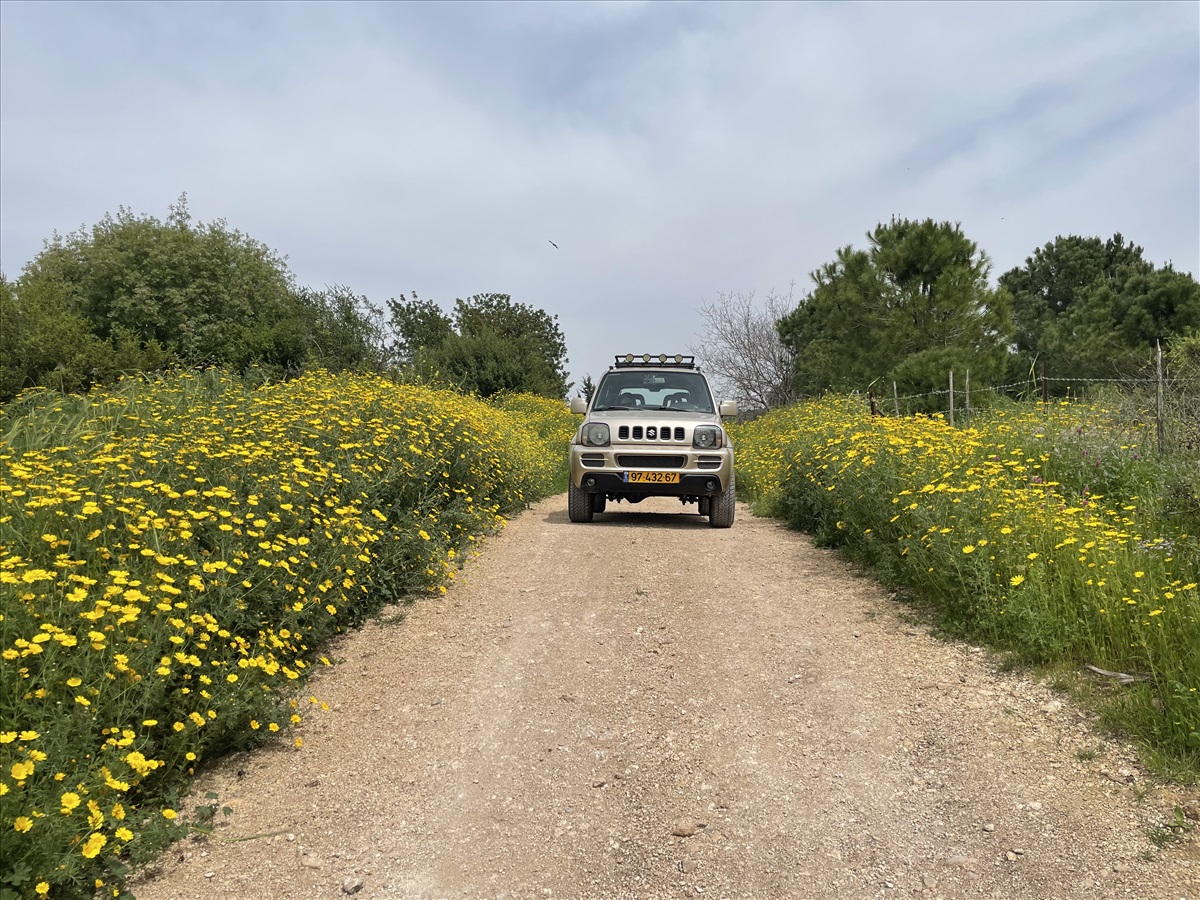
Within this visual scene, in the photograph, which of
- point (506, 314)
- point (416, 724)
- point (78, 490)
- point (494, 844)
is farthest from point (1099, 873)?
point (506, 314)

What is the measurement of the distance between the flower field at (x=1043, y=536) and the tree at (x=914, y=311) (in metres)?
11.5

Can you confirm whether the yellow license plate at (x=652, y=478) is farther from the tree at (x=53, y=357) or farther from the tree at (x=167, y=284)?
the tree at (x=167, y=284)

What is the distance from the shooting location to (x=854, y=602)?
5641 millimetres

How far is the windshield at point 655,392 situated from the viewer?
374 inches

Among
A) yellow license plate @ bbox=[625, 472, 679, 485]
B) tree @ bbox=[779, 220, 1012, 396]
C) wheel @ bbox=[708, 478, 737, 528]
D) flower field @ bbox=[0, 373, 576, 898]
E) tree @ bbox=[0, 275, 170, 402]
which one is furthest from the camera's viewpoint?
tree @ bbox=[779, 220, 1012, 396]

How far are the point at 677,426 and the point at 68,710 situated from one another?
669cm

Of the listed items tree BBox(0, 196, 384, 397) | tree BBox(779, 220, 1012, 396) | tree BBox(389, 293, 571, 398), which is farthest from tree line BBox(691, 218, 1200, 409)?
tree BBox(0, 196, 384, 397)

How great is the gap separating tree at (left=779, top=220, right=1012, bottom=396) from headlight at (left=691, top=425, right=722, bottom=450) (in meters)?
12.6

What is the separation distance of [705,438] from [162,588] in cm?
631

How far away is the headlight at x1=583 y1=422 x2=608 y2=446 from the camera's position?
8836mm

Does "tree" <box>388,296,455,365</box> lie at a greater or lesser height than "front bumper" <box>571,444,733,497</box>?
greater

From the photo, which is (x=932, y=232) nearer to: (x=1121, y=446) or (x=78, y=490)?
(x=1121, y=446)

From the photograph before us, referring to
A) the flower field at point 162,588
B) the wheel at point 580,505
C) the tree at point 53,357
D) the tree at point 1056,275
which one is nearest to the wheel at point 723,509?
the wheel at point 580,505

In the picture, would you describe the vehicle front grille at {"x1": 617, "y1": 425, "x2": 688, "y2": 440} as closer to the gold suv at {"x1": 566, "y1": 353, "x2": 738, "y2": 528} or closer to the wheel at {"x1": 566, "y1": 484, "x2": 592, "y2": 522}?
A: the gold suv at {"x1": 566, "y1": 353, "x2": 738, "y2": 528}
